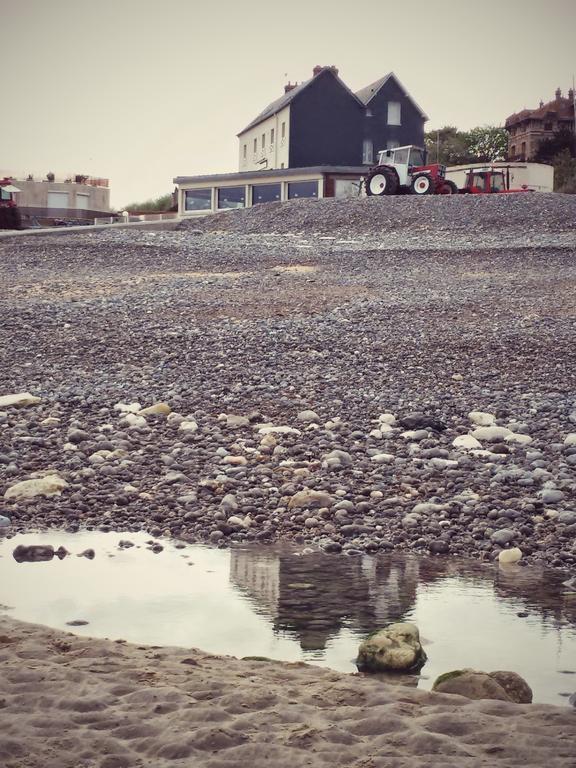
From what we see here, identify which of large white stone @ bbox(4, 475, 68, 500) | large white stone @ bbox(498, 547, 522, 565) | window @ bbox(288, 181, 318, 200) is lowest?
large white stone @ bbox(498, 547, 522, 565)

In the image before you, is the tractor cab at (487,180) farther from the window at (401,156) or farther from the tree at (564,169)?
the tree at (564,169)

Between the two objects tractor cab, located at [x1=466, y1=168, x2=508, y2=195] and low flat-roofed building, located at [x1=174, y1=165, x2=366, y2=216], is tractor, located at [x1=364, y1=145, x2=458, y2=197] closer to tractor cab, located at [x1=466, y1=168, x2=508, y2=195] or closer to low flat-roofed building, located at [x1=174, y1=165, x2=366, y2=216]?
tractor cab, located at [x1=466, y1=168, x2=508, y2=195]

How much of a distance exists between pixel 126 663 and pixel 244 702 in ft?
1.95

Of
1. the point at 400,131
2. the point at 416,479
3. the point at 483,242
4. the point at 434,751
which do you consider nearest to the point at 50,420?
the point at 416,479

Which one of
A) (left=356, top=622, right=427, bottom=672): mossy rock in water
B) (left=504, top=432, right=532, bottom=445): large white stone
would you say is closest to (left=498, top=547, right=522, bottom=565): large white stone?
(left=356, top=622, right=427, bottom=672): mossy rock in water

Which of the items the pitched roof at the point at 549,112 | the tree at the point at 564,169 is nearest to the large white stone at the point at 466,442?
the tree at the point at 564,169

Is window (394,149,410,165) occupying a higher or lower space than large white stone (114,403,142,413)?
higher

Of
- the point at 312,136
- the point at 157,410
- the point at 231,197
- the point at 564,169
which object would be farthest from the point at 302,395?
the point at 564,169

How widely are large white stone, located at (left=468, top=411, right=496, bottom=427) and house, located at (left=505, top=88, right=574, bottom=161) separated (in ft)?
236

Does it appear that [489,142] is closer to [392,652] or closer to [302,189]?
[302,189]

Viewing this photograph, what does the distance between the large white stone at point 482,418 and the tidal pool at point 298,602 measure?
8.91 feet

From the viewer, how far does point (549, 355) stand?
34.4ft

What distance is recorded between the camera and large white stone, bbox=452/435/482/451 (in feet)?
24.3

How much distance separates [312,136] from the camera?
1967 inches
